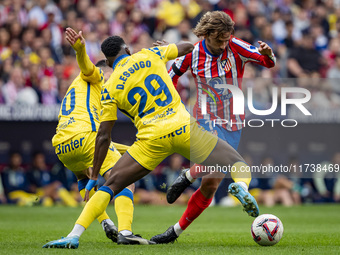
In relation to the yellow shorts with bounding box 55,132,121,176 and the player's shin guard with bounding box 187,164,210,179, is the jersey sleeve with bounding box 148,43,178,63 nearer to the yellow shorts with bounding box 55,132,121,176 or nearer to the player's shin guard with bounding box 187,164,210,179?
the player's shin guard with bounding box 187,164,210,179

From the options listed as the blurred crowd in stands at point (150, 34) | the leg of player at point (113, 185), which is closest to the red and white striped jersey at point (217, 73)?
the leg of player at point (113, 185)

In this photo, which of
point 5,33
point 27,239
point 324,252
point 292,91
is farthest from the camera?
point 5,33

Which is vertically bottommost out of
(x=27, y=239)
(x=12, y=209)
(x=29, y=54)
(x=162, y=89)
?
(x=12, y=209)

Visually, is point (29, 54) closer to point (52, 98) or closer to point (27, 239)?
A: point (52, 98)

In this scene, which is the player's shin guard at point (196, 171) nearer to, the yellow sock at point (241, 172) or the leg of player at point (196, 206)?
the leg of player at point (196, 206)

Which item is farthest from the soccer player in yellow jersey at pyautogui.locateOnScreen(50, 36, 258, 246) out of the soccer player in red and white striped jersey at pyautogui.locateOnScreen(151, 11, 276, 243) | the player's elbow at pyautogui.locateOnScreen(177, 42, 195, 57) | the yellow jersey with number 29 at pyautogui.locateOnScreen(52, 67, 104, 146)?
the yellow jersey with number 29 at pyautogui.locateOnScreen(52, 67, 104, 146)

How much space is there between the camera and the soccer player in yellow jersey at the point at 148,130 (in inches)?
262

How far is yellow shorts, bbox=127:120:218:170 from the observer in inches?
262

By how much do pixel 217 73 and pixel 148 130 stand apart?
1.70 metres

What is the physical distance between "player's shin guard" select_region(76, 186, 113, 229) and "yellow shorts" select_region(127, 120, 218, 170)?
1.60 ft

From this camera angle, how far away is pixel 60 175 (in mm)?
15922

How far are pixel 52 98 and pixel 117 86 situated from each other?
357 inches

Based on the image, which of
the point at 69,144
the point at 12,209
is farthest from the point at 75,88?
the point at 12,209

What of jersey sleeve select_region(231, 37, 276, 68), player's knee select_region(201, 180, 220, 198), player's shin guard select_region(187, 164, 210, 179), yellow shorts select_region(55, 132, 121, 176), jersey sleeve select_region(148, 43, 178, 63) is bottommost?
player's knee select_region(201, 180, 220, 198)
